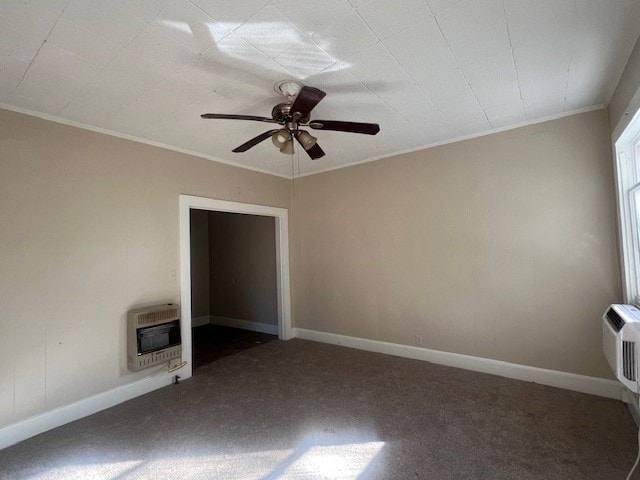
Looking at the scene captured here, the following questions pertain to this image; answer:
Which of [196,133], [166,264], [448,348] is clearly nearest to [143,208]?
[166,264]

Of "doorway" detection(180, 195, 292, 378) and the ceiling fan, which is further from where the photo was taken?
"doorway" detection(180, 195, 292, 378)

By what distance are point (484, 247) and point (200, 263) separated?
5.21m

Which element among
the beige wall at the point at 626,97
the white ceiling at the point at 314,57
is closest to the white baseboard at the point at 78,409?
the white ceiling at the point at 314,57

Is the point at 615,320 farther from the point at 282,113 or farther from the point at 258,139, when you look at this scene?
the point at 258,139

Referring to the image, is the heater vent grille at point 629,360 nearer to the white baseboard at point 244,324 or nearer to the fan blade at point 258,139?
the fan blade at point 258,139

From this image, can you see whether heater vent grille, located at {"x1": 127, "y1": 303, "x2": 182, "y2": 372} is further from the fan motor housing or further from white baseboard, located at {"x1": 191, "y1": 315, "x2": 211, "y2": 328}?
white baseboard, located at {"x1": 191, "y1": 315, "x2": 211, "y2": 328}

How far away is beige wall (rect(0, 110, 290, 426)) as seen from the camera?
2.35 meters

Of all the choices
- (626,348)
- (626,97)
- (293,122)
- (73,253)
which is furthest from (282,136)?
(626,348)

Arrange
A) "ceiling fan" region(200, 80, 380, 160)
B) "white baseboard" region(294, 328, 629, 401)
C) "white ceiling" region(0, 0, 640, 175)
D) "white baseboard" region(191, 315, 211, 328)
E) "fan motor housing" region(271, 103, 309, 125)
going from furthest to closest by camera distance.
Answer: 1. "white baseboard" region(191, 315, 211, 328)
2. "white baseboard" region(294, 328, 629, 401)
3. "fan motor housing" region(271, 103, 309, 125)
4. "ceiling fan" region(200, 80, 380, 160)
5. "white ceiling" region(0, 0, 640, 175)

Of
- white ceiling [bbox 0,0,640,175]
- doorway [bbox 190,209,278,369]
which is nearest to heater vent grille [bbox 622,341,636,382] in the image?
white ceiling [bbox 0,0,640,175]

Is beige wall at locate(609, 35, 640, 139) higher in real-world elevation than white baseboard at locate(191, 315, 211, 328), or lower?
higher

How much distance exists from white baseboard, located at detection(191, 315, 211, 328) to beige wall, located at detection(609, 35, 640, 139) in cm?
646

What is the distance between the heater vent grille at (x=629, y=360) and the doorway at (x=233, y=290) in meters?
3.70

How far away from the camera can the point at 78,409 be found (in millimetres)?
2598
